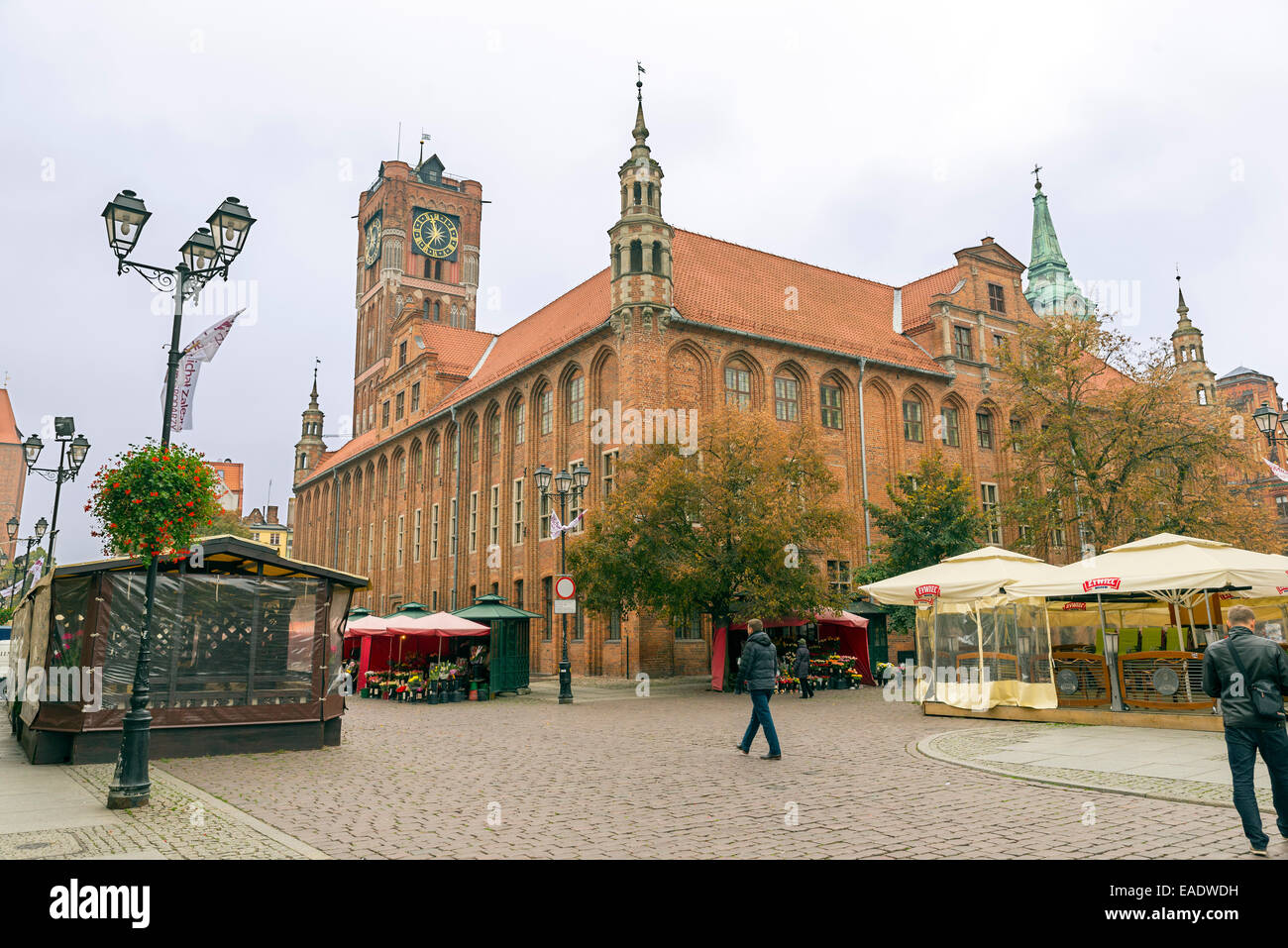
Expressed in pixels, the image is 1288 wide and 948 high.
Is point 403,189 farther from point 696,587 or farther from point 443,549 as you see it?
point 696,587

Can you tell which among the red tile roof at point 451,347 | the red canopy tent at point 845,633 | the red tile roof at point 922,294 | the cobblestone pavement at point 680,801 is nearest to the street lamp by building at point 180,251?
the cobblestone pavement at point 680,801

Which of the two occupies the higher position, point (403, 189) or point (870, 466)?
point (403, 189)

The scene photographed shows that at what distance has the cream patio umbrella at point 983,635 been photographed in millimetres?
16297

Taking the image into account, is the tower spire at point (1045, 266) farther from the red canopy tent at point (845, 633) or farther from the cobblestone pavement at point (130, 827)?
the cobblestone pavement at point (130, 827)

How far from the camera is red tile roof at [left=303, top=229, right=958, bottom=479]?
35.6 m

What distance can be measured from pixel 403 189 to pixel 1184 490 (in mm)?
62510

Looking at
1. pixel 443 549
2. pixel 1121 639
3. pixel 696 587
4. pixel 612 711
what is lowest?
pixel 612 711

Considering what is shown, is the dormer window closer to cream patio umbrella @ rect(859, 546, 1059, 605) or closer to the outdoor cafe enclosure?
the outdoor cafe enclosure

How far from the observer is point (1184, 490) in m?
31.2

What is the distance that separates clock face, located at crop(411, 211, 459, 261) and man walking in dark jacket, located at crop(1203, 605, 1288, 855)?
7341 centimetres

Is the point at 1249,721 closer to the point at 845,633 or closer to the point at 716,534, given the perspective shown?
the point at 716,534

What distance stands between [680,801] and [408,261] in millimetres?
69892

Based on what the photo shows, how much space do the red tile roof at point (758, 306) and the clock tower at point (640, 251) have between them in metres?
1.12
